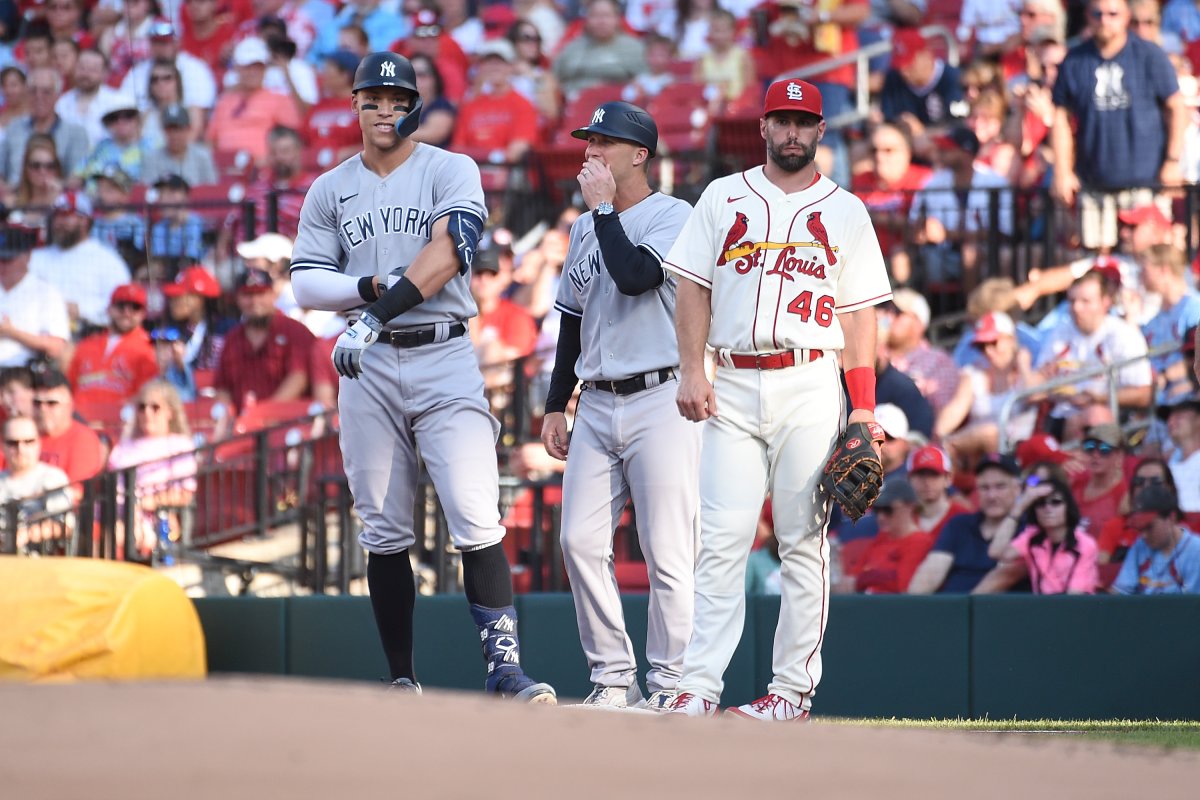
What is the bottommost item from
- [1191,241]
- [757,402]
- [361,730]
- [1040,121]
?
[361,730]

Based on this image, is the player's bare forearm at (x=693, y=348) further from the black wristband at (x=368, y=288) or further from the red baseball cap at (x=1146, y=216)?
the red baseball cap at (x=1146, y=216)

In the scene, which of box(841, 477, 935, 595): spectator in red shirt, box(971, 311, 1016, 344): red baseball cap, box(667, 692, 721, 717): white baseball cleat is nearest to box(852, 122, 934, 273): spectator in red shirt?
box(971, 311, 1016, 344): red baseball cap

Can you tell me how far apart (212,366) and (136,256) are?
140 centimetres

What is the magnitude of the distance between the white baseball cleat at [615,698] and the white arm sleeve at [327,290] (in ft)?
5.08

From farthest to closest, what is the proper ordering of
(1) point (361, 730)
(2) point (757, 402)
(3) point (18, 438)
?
(3) point (18, 438) < (2) point (757, 402) < (1) point (361, 730)

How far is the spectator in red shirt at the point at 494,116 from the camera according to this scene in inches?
527

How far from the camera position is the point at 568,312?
21.1ft

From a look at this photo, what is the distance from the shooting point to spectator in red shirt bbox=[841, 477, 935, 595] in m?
8.17

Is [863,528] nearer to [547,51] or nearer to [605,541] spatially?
[605,541]

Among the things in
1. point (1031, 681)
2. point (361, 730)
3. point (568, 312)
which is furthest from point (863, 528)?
point (361, 730)

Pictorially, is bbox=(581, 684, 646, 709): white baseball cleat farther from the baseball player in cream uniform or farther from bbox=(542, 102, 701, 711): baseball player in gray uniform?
the baseball player in cream uniform

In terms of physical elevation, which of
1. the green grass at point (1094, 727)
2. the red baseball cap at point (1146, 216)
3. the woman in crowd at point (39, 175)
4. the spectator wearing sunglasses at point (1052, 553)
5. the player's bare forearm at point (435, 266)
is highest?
the woman in crowd at point (39, 175)

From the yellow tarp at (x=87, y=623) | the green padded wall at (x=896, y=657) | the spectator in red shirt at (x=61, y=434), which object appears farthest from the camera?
the spectator in red shirt at (x=61, y=434)

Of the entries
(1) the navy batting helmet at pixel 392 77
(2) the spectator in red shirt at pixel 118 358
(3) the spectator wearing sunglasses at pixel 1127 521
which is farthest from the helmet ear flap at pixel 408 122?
(2) the spectator in red shirt at pixel 118 358
